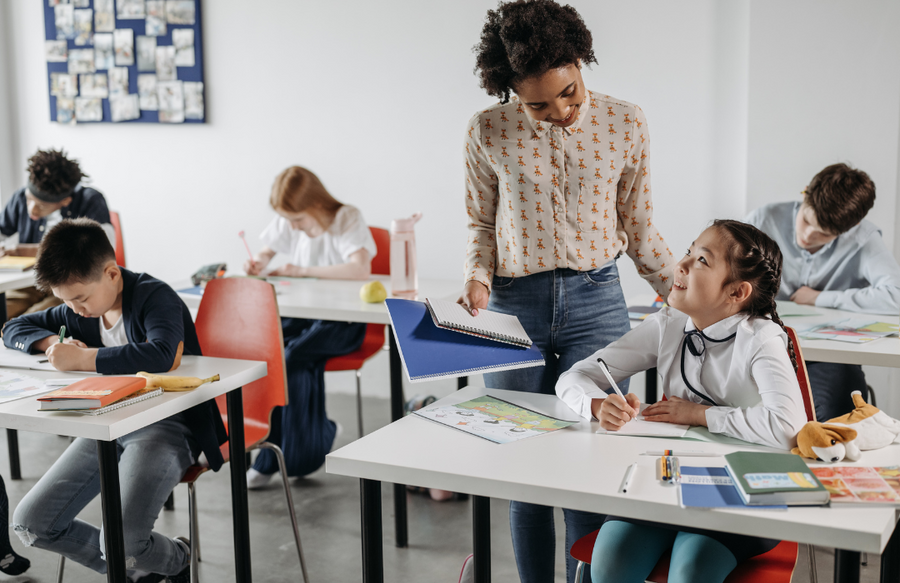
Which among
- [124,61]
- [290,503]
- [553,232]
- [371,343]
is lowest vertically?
[290,503]

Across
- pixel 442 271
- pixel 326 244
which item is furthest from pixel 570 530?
pixel 442 271

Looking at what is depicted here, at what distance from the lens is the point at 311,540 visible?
253cm

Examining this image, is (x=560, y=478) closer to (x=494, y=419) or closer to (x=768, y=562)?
(x=494, y=419)

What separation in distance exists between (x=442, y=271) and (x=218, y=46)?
1.72 metres

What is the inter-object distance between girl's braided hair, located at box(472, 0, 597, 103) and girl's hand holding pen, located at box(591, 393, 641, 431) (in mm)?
621

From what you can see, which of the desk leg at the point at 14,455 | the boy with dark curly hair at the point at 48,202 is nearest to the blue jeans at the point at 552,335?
the desk leg at the point at 14,455

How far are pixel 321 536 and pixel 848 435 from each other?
1.74m

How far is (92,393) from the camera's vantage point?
1635 mm

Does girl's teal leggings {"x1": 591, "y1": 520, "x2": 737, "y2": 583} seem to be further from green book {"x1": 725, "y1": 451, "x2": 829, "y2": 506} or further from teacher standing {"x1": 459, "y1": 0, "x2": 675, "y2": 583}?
teacher standing {"x1": 459, "y1": 0, "x2": 675, "y2": 583}

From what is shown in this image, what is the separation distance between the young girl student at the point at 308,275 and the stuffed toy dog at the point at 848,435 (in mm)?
2004

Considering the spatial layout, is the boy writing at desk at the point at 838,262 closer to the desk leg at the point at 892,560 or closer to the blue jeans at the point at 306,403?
the desk leg at the point at 892,560

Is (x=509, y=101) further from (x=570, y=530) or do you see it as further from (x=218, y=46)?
(x=218, y=46)

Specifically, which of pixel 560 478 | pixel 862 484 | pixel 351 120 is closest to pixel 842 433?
pixel 862 484

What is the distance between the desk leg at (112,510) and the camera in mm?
1596
